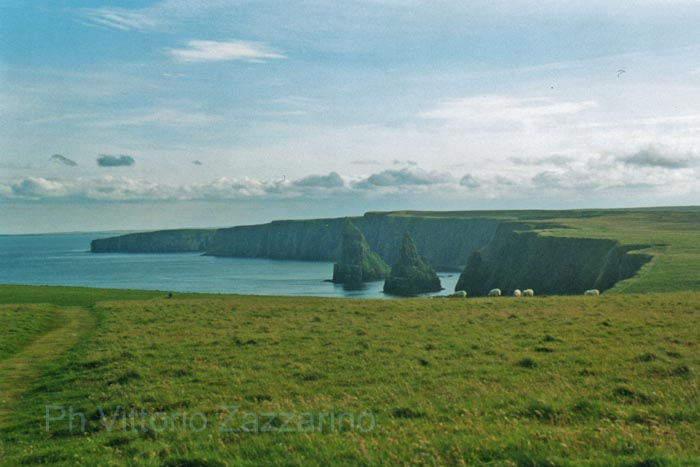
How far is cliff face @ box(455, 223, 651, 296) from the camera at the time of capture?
7619cm

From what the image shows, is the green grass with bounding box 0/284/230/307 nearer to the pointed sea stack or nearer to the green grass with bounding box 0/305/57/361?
the green grass with bounding box 0/305/57/361

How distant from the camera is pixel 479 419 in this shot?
10352mm

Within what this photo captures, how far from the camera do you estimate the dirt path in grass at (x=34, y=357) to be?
649 inches

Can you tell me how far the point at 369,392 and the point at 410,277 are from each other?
15819cm

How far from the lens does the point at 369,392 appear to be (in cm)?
1376

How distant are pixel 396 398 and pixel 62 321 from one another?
30.3m

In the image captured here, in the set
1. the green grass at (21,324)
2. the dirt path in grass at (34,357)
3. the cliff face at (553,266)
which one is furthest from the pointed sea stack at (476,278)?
the dirt path in grass at (34,357)

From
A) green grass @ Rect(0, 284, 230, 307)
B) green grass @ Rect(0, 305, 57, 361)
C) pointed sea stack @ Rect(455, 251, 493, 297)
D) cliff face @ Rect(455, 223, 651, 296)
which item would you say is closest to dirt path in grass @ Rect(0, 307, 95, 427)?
green grass @ Rect(0, 305, 57, 361)

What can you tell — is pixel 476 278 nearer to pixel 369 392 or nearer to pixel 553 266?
pixel 553 266

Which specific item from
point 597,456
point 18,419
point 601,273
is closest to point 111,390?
point 18,419

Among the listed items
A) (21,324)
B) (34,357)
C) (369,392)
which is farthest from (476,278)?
(369,392)

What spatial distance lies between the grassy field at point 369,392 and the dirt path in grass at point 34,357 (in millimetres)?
134

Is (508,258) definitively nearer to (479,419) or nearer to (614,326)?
(614,326)

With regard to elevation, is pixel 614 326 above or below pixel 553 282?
above
